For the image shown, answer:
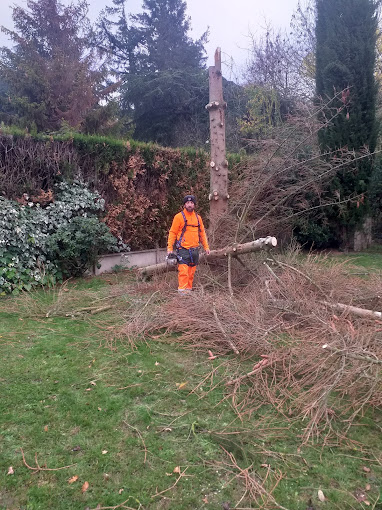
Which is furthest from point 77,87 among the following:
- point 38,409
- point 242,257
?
point 38,409

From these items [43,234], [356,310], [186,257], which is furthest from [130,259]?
[356,310]

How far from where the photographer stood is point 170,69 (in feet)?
68.3

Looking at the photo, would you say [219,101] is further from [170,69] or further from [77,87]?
[170,69]

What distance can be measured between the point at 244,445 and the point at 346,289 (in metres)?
3.23

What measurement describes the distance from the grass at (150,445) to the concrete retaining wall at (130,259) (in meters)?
4.61

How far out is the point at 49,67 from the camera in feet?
52.8

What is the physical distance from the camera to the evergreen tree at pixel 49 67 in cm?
1562

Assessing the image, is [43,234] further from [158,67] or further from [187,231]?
[158,67]

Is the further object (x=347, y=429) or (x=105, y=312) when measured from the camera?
(x=105, y=312)

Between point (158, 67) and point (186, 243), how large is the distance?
19.1 metres

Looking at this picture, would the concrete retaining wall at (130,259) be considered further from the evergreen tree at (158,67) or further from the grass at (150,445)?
the evergreen tree at (158,67)

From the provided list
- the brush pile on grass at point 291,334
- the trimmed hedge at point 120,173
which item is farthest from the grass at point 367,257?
the trimmed hedge at point 120,173

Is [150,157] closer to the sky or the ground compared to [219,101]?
closer to the ground

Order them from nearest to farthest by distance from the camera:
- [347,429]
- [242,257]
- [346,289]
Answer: [347,429] → [346,289] → [242,257]
